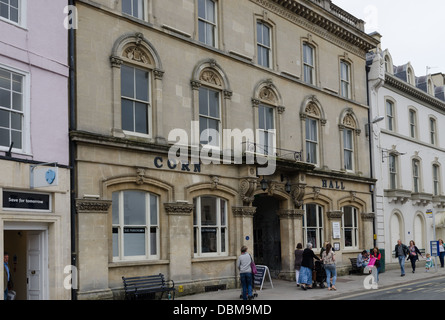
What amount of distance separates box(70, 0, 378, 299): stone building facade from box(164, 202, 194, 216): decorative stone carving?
50 millimetres

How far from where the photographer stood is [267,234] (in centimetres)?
2530

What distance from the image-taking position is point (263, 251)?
2533cm

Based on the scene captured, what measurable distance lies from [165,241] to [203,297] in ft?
7.40

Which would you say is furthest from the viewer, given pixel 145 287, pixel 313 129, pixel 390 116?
pixel 390 116

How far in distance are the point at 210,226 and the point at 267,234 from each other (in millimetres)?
5348

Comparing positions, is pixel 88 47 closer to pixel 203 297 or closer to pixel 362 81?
pixel 203 297

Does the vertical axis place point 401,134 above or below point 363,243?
above

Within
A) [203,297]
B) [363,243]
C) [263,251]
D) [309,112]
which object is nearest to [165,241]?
[203,297]

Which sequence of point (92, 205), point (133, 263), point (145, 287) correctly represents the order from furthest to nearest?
point (133, 263)
point (145, 287)
point (92, 205)

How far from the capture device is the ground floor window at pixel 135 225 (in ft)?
56.8

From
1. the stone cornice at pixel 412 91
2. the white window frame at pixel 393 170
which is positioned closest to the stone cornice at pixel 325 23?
the stone cornice at pixel 412 91

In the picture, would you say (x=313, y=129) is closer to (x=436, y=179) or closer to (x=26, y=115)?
(x=26, y=115)

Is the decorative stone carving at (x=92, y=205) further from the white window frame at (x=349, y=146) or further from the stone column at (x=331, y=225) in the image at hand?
the white window frame at (x=349, y=146)

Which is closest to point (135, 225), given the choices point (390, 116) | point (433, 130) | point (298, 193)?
point (298, 193)
